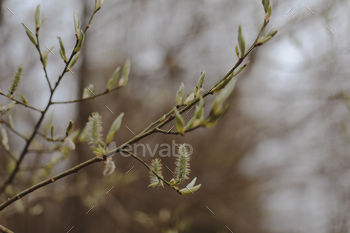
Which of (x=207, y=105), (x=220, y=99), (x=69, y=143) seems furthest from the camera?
(x=207, y=105)

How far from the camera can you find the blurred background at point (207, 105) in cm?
172

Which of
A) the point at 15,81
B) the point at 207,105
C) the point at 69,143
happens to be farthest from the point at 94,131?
the point at 207,105

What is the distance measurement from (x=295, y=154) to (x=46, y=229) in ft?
7.38

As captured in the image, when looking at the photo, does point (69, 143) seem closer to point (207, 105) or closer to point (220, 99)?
point (220, 99)

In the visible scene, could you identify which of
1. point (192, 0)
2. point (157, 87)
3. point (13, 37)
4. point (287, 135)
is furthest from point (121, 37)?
point (287, 135)

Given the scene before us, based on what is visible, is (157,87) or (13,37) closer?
(13,37)

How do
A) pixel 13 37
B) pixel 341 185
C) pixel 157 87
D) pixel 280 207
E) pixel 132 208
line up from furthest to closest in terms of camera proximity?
1. pixel 280 207
2. pixel 132 208
3. pixel 157 87
4. pixel 341 185
5. pixel 13 37

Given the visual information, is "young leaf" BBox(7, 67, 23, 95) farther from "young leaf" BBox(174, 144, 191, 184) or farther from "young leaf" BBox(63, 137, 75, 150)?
"young leaf" BBox(174, 144, 191, 184)

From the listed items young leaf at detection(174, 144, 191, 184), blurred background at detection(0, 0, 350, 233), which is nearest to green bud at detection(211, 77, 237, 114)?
young leaf at detection(174, 144, 191, 184)

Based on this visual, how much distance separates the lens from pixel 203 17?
225 cm

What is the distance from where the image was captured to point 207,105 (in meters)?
A: 2.31

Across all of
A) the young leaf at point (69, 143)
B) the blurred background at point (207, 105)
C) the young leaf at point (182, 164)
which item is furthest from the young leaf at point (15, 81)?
the blurred background at point (207, 105)

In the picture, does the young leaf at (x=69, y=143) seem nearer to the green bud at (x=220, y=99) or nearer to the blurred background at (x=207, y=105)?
the green bud at (x=220, y=99)

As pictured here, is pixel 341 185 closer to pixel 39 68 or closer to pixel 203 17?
pixel 203 17
